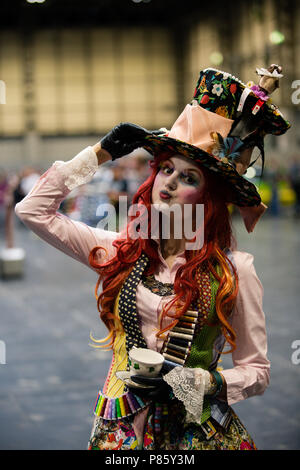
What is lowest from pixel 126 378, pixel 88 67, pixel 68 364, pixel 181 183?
pixel 68 364

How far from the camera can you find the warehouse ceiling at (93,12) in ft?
85.4

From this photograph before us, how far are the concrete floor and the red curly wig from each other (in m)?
1.95

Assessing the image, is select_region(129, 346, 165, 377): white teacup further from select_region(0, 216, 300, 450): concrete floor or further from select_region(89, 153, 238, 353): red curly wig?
select_region(0, 216, 300, 450): concrete floor

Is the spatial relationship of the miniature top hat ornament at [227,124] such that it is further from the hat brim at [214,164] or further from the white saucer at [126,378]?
the white saucer at [126,378]

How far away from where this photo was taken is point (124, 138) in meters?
1.77

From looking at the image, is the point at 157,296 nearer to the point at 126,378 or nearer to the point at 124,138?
the point at 126,378

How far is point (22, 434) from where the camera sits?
12.0 feet

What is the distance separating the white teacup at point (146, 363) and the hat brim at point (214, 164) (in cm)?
53

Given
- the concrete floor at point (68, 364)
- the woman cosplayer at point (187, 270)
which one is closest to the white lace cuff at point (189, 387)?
the woman cosplayer at point (187, 270)

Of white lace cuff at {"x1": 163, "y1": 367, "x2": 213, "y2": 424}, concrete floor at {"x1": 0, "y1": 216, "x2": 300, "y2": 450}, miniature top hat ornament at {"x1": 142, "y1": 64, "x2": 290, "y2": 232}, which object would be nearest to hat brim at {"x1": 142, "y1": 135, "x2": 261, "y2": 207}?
miniature top hat ornament at {"x1": 142, "y1": 64, "x2": 290, "y2": 232}

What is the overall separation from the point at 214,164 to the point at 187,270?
1.02ft

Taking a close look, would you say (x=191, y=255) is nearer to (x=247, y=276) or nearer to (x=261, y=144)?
(x=247, y=276)

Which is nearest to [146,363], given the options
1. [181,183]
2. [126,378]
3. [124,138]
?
[126,378]
